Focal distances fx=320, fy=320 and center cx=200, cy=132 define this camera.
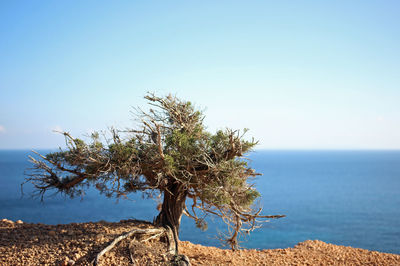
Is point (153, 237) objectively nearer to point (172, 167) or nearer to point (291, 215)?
point (172, 167)

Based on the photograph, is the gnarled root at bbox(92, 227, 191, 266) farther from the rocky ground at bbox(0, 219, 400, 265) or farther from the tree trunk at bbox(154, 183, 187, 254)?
the tree trunk at bbox(154, 183, 187, 254)

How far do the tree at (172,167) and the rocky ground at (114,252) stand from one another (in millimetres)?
907

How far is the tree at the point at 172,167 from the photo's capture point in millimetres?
8711

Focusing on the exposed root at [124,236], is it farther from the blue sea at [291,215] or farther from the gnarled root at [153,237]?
the blue sea at [291,215]

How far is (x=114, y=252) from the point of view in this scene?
8.13 m

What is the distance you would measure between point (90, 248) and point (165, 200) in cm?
267

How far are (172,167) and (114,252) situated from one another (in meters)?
2.59

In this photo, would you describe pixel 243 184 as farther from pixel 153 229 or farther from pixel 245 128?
pixel 153 229

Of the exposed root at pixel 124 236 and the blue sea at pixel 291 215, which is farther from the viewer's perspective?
the blue sea at pixel 291 215

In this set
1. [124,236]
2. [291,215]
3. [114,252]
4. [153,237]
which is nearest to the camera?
[114,252]

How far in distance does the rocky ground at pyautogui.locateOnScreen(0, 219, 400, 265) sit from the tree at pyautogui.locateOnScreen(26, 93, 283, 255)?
0.91 metres

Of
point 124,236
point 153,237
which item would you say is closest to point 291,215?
point 153,237

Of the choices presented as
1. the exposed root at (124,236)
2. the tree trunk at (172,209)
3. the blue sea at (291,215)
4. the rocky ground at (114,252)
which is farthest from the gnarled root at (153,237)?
the blue sea at (291,215)

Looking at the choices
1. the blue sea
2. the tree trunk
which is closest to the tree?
the tree trunk
